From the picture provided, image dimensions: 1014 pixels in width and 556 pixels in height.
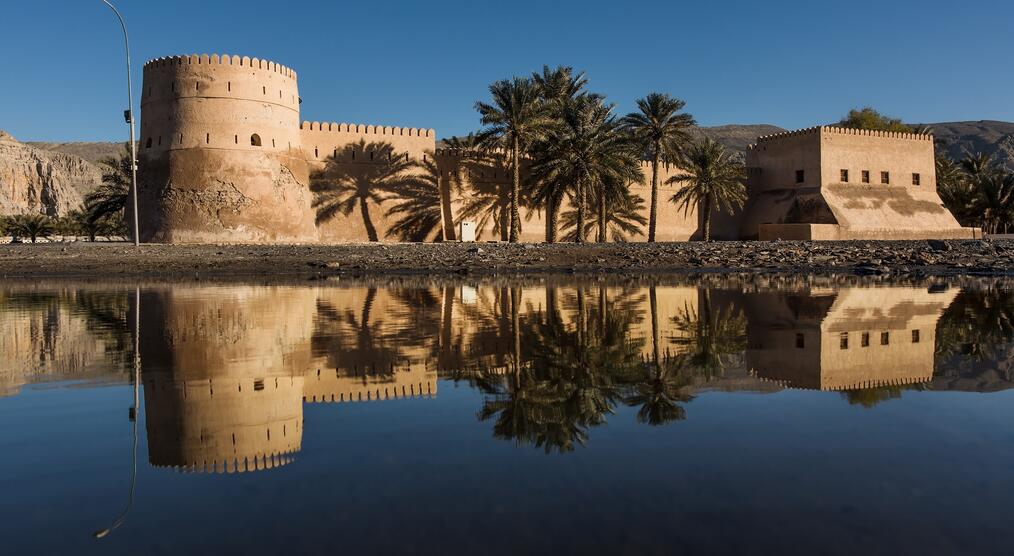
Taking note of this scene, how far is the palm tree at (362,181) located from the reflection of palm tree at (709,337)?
65.5ft

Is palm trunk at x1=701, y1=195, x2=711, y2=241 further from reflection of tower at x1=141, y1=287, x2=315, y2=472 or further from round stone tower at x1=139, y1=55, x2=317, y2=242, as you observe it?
reflection of tower at x1=141, y1=287, x2=315, y2=472

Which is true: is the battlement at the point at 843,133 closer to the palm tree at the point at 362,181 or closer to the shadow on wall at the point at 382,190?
the shadow on wall at the point at 382,190

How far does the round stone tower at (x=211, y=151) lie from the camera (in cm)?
2519

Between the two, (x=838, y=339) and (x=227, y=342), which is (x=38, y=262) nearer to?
(x=227, y=342)

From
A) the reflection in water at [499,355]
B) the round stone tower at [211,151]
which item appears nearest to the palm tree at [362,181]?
the round stone tower at [211,151]

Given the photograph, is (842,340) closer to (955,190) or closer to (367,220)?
(367,220)

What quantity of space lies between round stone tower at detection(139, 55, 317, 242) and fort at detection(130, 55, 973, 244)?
1.4 inches

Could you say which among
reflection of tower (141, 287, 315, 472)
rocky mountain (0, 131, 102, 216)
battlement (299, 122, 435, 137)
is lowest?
reflection of tower (141, 287, 315, 472)

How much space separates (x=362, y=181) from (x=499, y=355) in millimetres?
23120

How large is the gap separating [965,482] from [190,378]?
16.3 feet

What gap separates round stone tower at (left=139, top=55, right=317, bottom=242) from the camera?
25188 mm

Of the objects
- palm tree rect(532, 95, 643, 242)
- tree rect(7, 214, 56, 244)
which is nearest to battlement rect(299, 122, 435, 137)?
palm tree rect(532, 95, 643, 242)

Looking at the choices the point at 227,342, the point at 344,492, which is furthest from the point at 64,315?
the point at 344,492

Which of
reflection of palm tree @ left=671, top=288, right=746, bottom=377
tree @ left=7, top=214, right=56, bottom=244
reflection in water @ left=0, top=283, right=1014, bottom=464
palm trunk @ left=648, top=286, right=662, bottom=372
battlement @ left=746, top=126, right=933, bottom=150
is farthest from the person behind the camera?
tree @ left=7, top=214, right=56, bottom=244
